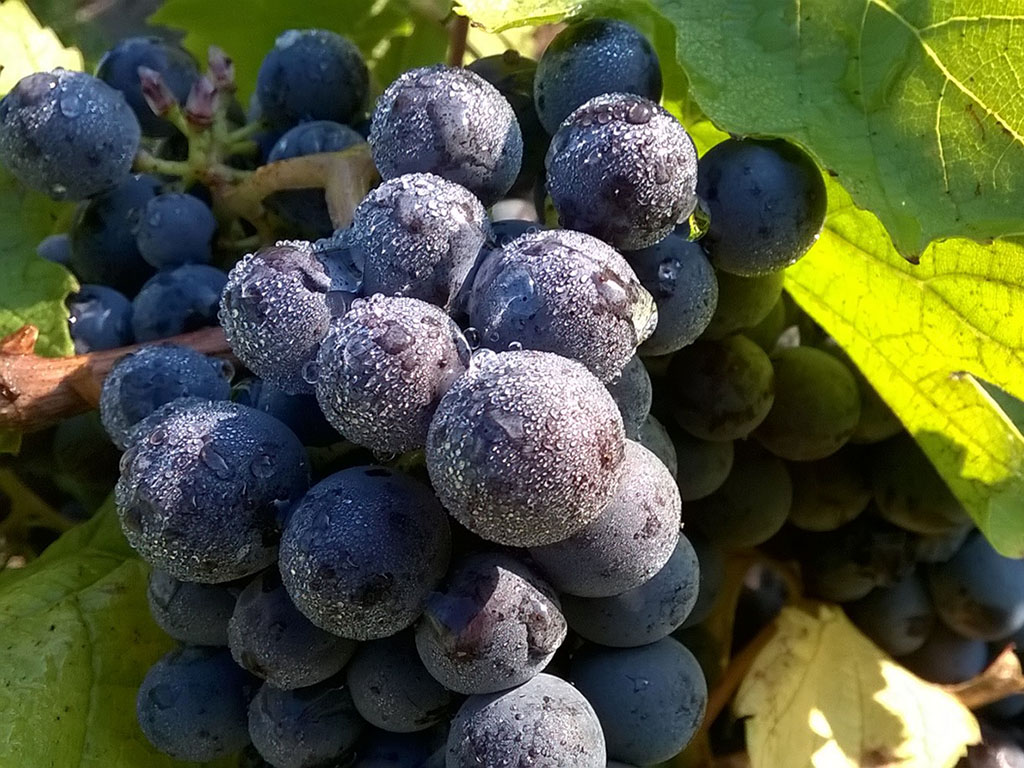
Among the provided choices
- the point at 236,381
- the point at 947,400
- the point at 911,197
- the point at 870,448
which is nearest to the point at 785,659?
the point at 870,448

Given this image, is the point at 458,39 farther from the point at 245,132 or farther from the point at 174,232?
the point at 174,232

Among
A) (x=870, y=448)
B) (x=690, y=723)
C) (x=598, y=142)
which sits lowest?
(x=870, y=448)

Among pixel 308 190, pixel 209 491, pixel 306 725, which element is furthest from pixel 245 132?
pixel 306 725

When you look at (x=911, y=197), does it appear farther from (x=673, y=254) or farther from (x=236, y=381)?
(x=236, y=381)

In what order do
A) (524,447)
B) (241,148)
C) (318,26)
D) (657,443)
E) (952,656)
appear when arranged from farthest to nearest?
(318,26) → (952,656) → (241,148) → (657,443) → (524,447)

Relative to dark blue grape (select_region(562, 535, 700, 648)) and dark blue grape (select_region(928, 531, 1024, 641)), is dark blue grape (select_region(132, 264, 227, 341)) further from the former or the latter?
dark blue grape (select_region(928, 531, 1024, 641))
